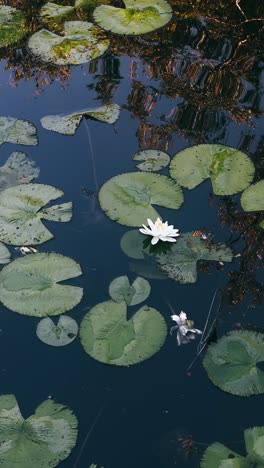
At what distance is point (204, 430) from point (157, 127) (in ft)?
5.61

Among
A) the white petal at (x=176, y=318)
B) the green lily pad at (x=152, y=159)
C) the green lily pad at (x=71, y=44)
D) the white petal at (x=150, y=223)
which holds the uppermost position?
the green lily pad at (x=71, y=44)

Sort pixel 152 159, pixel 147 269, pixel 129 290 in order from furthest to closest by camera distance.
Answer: pixel 152 159 → pixel 147 269 → pixel 129 290

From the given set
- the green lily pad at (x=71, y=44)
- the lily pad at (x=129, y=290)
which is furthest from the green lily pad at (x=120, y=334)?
the green lily pad at (x=71, y=44)

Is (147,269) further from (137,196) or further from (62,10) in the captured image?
(62,10)

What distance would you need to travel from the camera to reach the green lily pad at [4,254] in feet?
8.30

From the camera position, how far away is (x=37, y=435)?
196cm

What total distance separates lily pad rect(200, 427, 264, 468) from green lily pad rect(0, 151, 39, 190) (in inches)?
60.3

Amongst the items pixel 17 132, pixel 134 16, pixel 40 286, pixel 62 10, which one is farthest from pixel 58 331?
pixel 62 10

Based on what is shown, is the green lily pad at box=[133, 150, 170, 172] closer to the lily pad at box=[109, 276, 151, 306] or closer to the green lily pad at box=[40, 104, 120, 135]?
the green lily pad at box=[40, 104, 120, 135]

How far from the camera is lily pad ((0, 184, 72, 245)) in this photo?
2.62 metres

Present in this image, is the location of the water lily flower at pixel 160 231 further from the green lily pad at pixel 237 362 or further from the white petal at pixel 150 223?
the green lily pad at pixel 237 362

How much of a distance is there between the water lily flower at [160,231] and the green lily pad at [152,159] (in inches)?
16.9

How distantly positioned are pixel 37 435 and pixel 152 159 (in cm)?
149

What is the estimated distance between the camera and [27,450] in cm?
192
